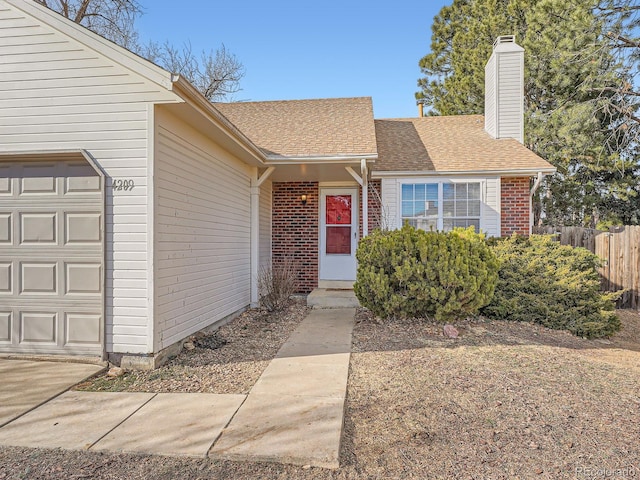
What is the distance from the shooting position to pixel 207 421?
3.03 m

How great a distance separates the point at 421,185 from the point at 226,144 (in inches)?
181

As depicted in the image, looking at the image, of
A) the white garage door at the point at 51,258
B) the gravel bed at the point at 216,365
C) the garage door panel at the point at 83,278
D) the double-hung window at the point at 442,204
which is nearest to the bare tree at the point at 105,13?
the white garage door at the point at 51,258

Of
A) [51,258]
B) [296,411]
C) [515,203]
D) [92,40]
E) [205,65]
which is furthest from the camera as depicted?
[205,65]

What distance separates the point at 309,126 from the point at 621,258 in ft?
24.9

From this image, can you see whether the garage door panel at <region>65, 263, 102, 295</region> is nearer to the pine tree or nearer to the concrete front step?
the concrete front step

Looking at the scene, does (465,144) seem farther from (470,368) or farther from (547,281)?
(470,368)

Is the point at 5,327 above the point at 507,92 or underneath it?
underneath

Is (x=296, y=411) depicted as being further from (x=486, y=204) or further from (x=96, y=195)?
(x=486, y=204)

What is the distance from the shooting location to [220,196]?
6.09 m

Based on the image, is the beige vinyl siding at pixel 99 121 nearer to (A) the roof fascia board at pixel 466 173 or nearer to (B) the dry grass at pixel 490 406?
(B) the dry grass at pixel 490 406

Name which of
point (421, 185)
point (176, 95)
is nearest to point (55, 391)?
point (176, 95)

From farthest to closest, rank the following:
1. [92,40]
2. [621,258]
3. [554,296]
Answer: [621,258]
[554,296]
[92,40]

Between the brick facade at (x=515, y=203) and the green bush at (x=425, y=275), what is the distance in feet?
9.94

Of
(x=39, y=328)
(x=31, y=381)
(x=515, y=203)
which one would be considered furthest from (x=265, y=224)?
(x=515, y=203)
